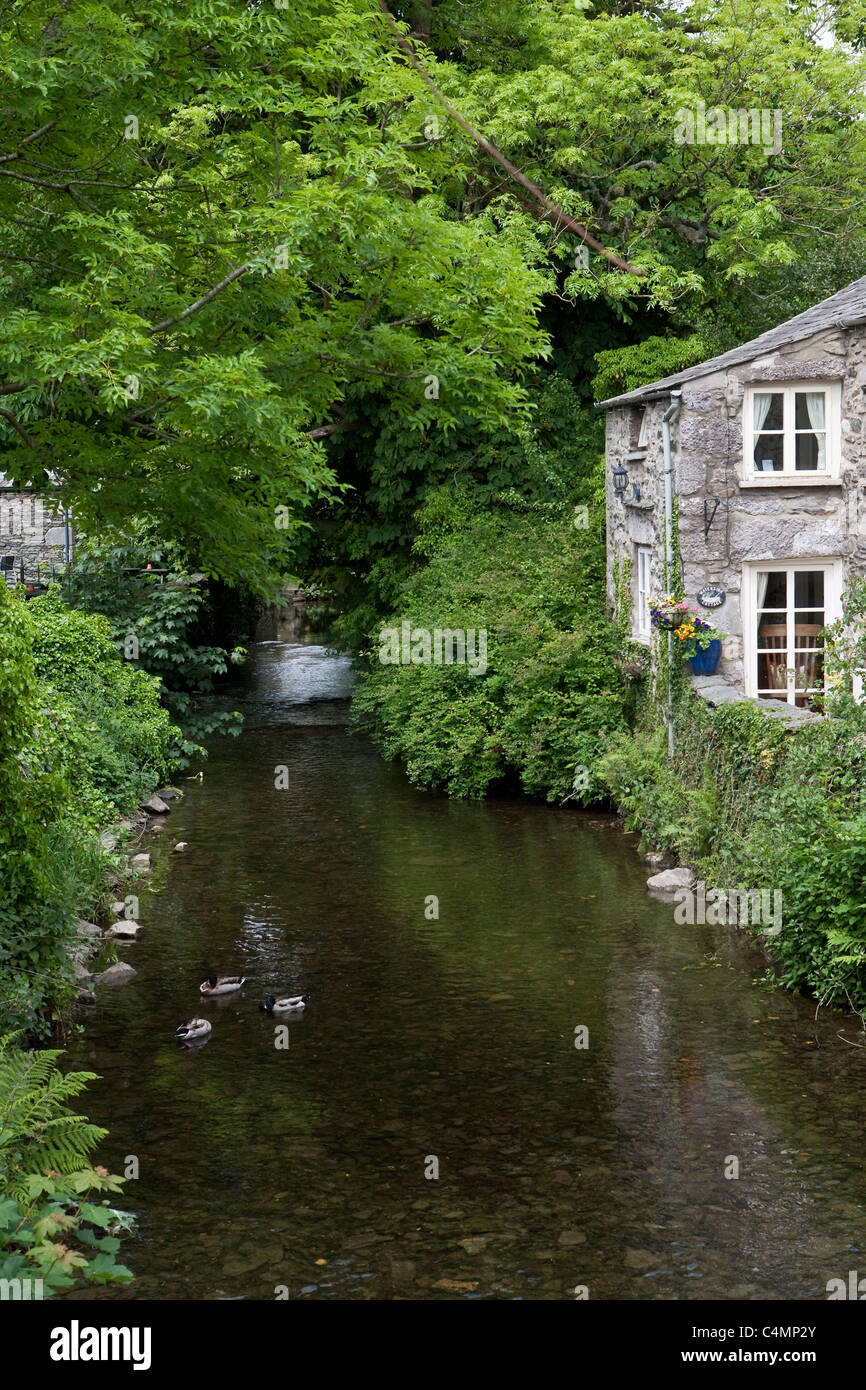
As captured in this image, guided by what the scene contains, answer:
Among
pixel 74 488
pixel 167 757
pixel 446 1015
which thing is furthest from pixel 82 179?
pixel 167 757

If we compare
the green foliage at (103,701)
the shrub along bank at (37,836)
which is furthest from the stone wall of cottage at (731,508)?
the shrub along bank at (37,836)


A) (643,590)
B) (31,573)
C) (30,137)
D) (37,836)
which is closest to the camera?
(37,836)

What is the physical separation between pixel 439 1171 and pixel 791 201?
20.1 m

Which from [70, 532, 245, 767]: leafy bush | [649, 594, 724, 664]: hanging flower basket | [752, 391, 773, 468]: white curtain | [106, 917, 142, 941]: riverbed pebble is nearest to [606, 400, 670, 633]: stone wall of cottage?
[649, 594, 724, 664]: hanging flower basket

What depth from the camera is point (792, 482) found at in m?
17.2

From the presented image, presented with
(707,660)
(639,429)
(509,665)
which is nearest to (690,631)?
(707,660)

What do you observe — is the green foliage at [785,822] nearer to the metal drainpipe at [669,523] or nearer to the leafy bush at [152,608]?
the metal drainpipe at [669,523]

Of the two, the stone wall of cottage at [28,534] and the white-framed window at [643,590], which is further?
the stone wall of cottage at [28,534]

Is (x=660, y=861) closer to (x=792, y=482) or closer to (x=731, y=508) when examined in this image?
(x=731, y=508)

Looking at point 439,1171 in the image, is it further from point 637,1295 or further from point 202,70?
point 202,70

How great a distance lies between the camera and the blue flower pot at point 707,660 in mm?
16938

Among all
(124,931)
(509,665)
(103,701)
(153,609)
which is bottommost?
(124,931)

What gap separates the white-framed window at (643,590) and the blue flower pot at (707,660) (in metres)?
1.87

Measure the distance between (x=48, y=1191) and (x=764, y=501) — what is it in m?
13.0
